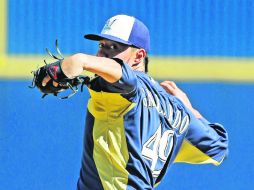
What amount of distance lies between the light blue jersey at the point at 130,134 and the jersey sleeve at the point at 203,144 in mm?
82

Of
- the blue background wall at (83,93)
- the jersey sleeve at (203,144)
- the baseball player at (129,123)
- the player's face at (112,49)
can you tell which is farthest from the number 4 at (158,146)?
the blue background wall at (83,93)

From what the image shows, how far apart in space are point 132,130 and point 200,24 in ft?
4.83

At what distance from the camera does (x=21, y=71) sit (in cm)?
359

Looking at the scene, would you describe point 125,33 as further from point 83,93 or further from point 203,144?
point 83,93

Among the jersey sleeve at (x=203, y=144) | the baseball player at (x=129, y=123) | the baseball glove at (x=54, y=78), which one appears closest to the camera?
the baseball glove at (x=54, y=78)

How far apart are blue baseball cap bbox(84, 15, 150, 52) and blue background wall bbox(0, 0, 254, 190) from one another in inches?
44.6

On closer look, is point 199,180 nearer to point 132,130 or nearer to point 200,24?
point 200,24

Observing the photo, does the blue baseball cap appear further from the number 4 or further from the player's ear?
the number 4

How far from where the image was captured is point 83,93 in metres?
3.62

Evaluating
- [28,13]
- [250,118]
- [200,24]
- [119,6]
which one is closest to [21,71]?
[28,13]

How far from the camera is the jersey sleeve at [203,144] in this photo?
103 inches

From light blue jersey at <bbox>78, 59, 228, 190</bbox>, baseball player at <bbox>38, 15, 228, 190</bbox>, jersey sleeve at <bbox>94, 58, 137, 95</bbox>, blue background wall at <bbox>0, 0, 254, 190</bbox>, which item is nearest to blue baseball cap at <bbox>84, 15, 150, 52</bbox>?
baseball player at <bbox>38, 15, 228, 190</bbox>

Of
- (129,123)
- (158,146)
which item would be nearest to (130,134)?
(129,123)

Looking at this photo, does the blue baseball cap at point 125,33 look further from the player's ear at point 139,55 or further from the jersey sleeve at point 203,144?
the jersey sleeve at point 203,144
